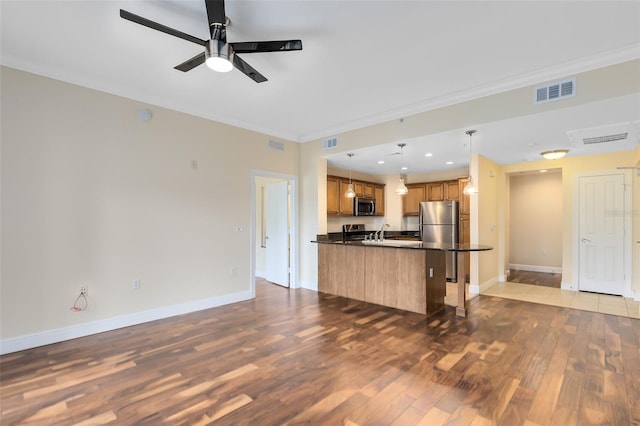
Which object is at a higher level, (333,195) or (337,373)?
(333,195)

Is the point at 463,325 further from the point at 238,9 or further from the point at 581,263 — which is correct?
the point at 238,9

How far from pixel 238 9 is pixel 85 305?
3.57 metres

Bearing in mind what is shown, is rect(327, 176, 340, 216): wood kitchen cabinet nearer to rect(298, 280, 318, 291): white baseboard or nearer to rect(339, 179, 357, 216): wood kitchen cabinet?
rect(339, 179, 357, 216): wood kitchen cabinet

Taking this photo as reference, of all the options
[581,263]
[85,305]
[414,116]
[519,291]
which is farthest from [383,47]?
[581,263]

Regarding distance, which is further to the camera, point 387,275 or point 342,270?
point 342,270

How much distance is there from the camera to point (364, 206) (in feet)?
23.8

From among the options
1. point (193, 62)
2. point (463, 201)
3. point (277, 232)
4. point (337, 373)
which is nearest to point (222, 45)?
point (193, 62)

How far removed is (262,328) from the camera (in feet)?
12.0

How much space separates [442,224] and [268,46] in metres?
5.49

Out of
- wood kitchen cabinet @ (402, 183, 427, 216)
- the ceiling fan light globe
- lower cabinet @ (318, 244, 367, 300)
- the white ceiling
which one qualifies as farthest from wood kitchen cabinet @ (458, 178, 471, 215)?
Result: the ceiling fan light globe

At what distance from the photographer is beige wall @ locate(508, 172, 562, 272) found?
7.33 metres

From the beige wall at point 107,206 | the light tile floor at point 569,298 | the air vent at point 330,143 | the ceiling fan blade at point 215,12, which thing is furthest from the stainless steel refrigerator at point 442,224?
the ceiling fan blade at point 215,12

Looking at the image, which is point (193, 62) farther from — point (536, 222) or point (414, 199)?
point (536, 222)

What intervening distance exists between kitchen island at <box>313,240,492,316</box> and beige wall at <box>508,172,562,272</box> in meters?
4.53
